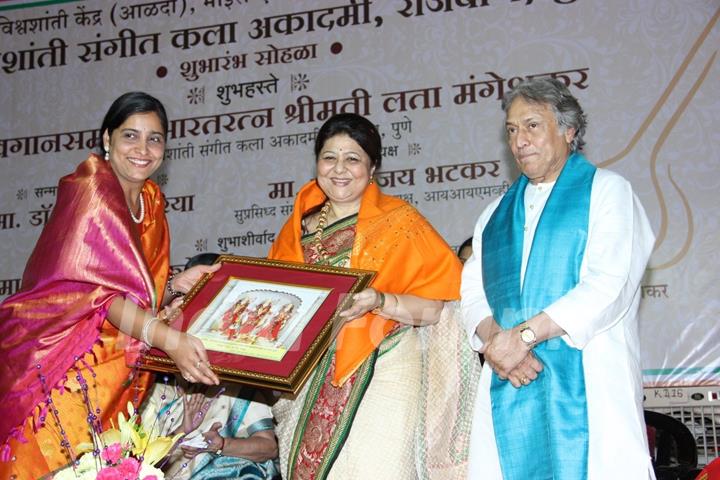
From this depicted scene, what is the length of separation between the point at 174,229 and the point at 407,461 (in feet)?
9.62

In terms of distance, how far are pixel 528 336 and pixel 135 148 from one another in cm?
146

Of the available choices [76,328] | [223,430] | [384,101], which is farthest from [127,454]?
[384,101]

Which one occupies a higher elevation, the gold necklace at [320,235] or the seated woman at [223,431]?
the gold necklace at [320,235]

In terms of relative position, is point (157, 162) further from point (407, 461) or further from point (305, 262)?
point (407, 461)

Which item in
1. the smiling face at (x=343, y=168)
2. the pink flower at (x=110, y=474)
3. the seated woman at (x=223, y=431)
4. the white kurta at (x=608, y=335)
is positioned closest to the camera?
the pink flower at (x=110, y=474)

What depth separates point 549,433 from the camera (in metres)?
2.77

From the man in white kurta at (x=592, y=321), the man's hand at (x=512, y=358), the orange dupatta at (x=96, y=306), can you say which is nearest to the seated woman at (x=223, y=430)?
the orange dupatta at (x=96, y=306)

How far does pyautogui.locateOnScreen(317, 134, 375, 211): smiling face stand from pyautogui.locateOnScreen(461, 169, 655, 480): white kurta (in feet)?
2.27

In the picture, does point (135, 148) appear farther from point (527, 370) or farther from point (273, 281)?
point (527, 370)

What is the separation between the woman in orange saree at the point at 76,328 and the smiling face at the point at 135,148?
0.38 ft

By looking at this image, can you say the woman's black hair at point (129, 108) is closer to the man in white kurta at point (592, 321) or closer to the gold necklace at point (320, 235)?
the gold necklace at point (320, 235)

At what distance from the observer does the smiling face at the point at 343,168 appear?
3377mm

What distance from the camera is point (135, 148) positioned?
10.7 feet

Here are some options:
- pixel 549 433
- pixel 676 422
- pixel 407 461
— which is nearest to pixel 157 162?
pixel 407 461
